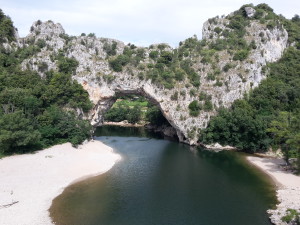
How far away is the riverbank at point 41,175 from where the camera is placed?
26030 millimetres

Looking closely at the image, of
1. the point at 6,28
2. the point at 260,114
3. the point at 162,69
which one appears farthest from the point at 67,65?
the point at 260,114

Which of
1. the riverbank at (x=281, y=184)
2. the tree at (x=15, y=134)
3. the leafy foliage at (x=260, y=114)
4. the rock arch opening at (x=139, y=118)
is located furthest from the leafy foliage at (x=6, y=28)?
the riverbank at (x=281, y=184)

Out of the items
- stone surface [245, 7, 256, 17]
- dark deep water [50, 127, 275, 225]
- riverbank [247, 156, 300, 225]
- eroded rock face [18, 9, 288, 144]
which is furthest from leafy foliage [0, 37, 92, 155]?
stone surface [245, 7, 256, 17]

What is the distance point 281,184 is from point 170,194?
1554 centimetres

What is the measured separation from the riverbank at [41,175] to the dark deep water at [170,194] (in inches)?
67.6

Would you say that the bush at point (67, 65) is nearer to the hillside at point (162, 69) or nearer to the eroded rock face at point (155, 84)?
the hillside at point (162, 69)

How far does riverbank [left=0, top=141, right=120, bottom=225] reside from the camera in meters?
26.0

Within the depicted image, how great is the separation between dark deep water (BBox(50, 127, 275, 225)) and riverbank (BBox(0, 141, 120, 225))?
172 cm

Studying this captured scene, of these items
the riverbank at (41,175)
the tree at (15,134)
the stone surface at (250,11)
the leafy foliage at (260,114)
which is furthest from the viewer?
the stone surface at (250,11)

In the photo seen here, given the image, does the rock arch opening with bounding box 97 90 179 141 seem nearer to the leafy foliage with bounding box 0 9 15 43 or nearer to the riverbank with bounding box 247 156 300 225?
the riverbank with bounding box 247 156 300 225

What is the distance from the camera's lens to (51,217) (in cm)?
2567

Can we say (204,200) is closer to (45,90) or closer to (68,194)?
(68,194)

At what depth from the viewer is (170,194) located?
3225 cm

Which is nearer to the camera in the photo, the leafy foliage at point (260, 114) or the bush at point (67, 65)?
the leafy foliage at point (260, 114)
